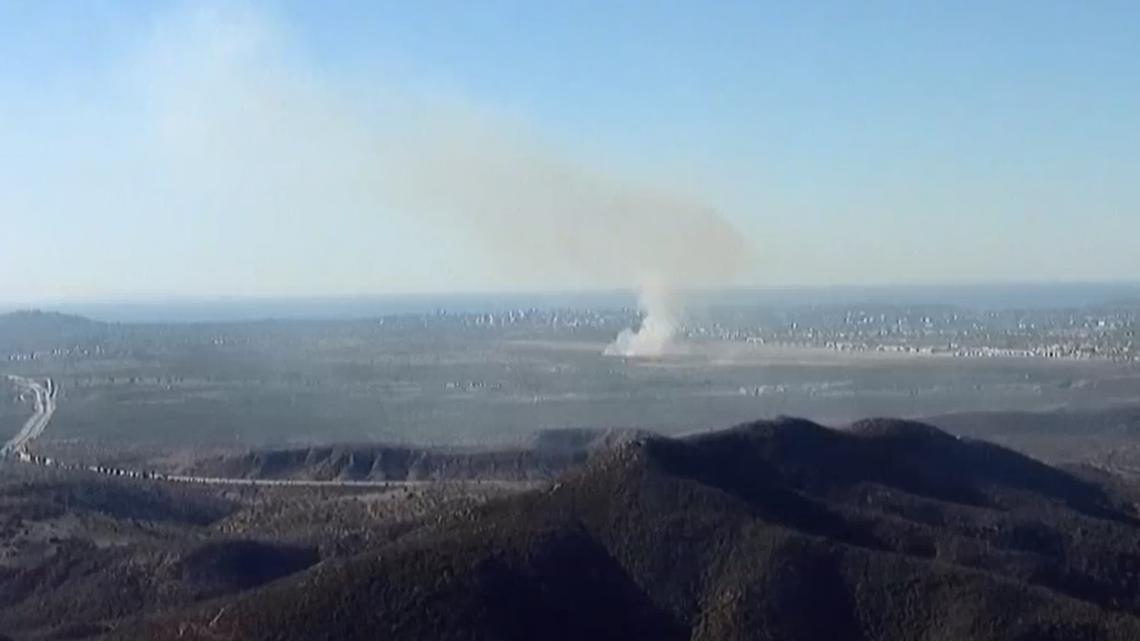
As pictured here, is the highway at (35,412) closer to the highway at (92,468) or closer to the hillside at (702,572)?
the highway at (92,468)

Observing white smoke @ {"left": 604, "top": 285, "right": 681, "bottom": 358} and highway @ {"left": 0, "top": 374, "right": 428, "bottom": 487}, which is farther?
Answer: white smoke @ {"left": 604, "top": 285, "right": 681, "bottom": 358}

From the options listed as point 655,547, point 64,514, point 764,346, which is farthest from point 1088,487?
point 764,346

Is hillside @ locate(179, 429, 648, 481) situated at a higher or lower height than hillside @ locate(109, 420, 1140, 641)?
lower

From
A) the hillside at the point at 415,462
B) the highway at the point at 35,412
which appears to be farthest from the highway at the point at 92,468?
the hillside at the point at 415,462

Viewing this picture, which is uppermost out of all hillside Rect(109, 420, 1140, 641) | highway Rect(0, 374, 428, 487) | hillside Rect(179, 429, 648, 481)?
hillside Rect(109, 420, 1140, 641)

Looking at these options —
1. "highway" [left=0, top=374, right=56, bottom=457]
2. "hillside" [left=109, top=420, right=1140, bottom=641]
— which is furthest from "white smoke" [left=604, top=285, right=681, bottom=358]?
"hillside" [left=109, top=420, right=1140, bottom=641]

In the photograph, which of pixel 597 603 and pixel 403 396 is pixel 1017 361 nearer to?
pixel 403 396

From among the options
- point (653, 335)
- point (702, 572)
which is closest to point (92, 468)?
point (702, 572)

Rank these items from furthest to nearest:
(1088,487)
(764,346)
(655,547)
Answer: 1. (764,346)
2. (1088,487)
3. (655,547)

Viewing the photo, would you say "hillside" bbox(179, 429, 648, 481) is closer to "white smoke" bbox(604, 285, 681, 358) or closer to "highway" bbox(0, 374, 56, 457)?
"highway" bbox(0, 374, 56, 457)
